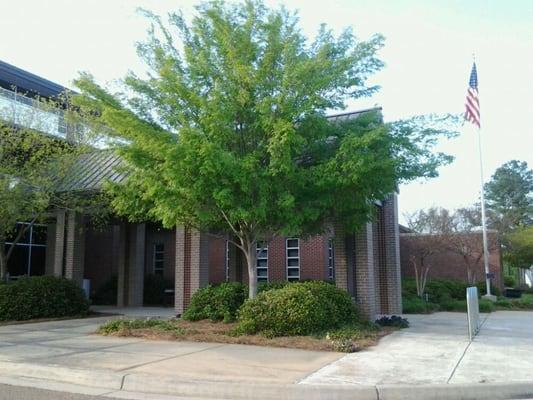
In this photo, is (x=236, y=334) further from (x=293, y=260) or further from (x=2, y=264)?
(x=293, y=260)

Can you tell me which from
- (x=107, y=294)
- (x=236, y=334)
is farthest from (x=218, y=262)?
(x=236, y=334)

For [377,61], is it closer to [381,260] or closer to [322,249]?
[381,260]

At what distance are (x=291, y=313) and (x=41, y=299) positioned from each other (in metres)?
9.09

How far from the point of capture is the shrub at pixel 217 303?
14469mm

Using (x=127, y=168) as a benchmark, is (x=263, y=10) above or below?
above

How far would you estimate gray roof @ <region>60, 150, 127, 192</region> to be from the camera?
17.4m

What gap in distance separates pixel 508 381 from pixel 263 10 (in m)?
9.86

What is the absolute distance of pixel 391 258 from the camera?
59.0 ft

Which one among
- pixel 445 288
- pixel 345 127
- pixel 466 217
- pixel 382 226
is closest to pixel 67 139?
pixel 345 127

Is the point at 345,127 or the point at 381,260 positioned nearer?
the point at 345,127

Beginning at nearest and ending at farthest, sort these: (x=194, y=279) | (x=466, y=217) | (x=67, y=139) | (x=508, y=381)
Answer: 1. (x=508, y=381)
2. (x=194, y=279)
3. (x=67, y=139)
4. (x=466, y=217)

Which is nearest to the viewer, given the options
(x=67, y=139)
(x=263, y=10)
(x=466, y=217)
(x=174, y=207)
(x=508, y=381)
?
(x=508, y=381)

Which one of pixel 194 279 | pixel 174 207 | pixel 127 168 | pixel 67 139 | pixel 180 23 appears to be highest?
pixel 180 23

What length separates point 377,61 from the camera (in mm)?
13234
